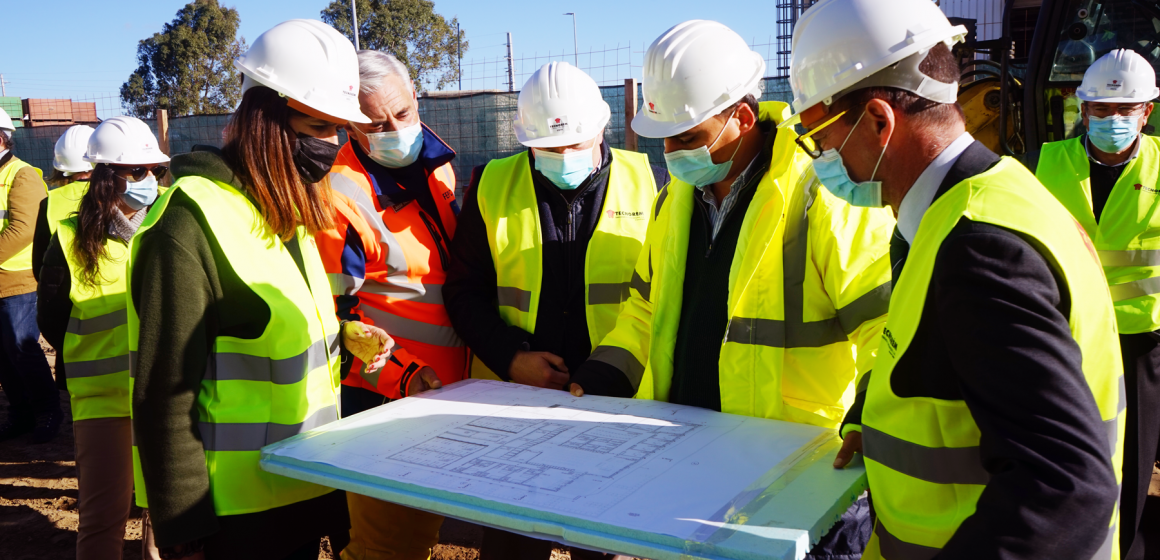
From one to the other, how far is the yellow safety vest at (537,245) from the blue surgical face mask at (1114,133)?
Result: 112 inches

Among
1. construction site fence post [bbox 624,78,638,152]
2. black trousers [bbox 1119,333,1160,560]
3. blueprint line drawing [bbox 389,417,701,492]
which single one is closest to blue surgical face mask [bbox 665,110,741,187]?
blueprint line drawing [bbox 389,417,701,492]

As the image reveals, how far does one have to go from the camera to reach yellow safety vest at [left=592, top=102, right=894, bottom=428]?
6.91 feet

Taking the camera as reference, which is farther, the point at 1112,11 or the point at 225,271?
the point at 1112,11

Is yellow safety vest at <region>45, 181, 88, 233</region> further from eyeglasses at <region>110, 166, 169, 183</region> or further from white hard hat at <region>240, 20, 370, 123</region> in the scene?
white hard hat at <region>240, 20, 370, 123</region>

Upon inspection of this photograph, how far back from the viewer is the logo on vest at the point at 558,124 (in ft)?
9.58

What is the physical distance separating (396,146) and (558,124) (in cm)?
67

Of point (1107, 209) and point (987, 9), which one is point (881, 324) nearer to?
point (1107, 209)

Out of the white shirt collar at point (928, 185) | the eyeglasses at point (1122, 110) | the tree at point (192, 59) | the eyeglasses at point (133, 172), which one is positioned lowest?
the white shirt collar at point (928, 185)

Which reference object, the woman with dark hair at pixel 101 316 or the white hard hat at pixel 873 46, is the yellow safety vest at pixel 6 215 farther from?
the white hard hat at pixel 873 46

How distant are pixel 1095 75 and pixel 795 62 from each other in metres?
3.77

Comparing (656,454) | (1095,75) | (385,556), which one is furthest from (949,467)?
(1095,75)

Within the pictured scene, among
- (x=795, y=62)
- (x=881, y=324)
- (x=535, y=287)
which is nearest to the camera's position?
(x=795, y=62)

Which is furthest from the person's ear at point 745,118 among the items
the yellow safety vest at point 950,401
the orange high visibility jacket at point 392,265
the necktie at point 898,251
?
the orange high visibility jacket at point 392,265

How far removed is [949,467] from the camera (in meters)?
1.30
